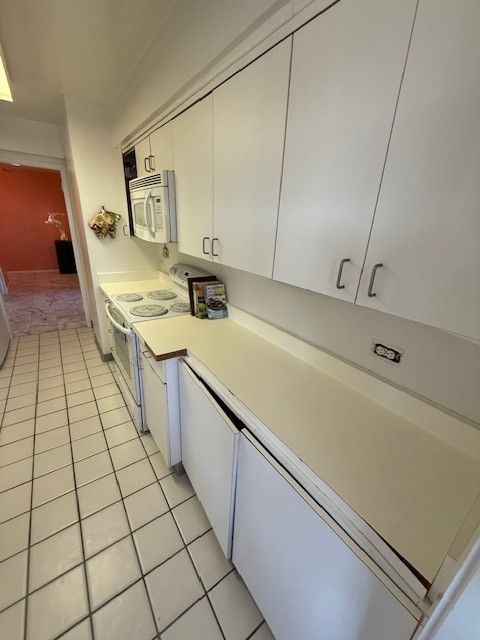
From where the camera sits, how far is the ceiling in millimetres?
1248

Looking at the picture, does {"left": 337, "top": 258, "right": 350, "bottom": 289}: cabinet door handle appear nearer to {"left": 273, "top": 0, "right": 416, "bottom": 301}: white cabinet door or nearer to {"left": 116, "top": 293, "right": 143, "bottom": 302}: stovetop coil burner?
{"left": 273, "top": 0, "right": 416, "bottom": 301}: white cabinet door

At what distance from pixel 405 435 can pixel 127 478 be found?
1564 mm

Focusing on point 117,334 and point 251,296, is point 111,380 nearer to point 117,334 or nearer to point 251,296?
point 117,334

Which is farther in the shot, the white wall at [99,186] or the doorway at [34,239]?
the doorway at [34,239]

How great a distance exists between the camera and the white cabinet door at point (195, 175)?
49.6 inches

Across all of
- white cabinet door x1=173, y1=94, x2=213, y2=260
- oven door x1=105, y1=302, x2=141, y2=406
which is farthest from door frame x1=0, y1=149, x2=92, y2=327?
white cabinet door x1=173, y1=94, x2=213, y2=260

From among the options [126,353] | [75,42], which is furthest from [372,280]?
[75,42]

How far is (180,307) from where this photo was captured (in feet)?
6.40

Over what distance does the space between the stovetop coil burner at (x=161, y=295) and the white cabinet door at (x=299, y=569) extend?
1.57 meters

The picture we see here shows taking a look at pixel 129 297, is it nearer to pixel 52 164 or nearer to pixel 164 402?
pixel 164 402

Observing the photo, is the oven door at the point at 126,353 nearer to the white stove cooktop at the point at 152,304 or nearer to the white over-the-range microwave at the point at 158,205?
the white stove cooktop at the point at 152,304

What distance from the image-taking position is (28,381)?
8.05 feet

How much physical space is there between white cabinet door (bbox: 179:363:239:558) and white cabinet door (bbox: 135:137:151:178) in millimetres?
1569

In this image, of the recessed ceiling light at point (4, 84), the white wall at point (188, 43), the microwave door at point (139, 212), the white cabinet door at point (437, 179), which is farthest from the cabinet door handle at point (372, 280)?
the recessed ceiling light at point (4, 84)
